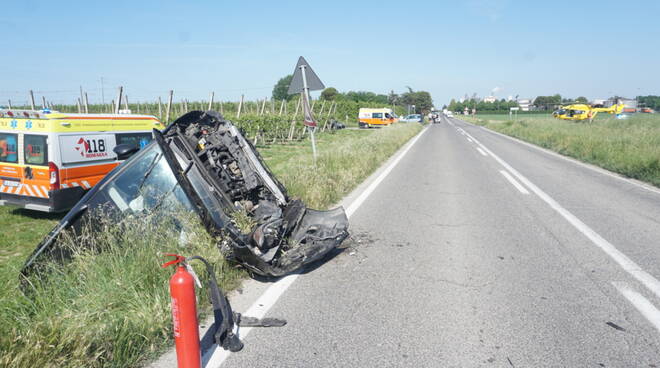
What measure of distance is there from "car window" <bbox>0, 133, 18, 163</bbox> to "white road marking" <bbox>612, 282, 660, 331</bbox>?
359 inches

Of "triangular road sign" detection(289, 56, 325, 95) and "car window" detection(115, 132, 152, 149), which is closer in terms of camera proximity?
"car window" detection(115, 132, 152, 149)

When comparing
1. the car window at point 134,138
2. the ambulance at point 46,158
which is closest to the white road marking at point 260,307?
the ambulance at point 46,158

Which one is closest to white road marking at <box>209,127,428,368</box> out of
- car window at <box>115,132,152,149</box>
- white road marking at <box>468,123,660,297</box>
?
white road marking at <box>468,123,660,297</box>

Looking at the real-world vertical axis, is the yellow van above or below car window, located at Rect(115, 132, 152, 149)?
below

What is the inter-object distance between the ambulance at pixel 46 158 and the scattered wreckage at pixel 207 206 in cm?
304

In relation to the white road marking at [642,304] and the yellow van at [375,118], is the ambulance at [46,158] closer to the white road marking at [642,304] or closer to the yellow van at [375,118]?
the white road marking at [642,304]

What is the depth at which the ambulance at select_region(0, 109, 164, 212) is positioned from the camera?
24.0 ft

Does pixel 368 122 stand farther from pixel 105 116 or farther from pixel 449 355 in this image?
pixel 449 355

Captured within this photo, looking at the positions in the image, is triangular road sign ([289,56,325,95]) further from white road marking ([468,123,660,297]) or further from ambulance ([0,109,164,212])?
white road marking ([468,123,660,297])

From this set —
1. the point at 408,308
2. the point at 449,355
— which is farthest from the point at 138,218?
the point at 449,355

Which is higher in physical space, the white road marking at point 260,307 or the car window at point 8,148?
the car window at point 8,148

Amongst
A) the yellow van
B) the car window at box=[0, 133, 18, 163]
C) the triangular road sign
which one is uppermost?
the triangular road sign

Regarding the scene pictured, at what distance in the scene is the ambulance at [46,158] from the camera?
24.0 ft

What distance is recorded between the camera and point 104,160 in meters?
8.41
